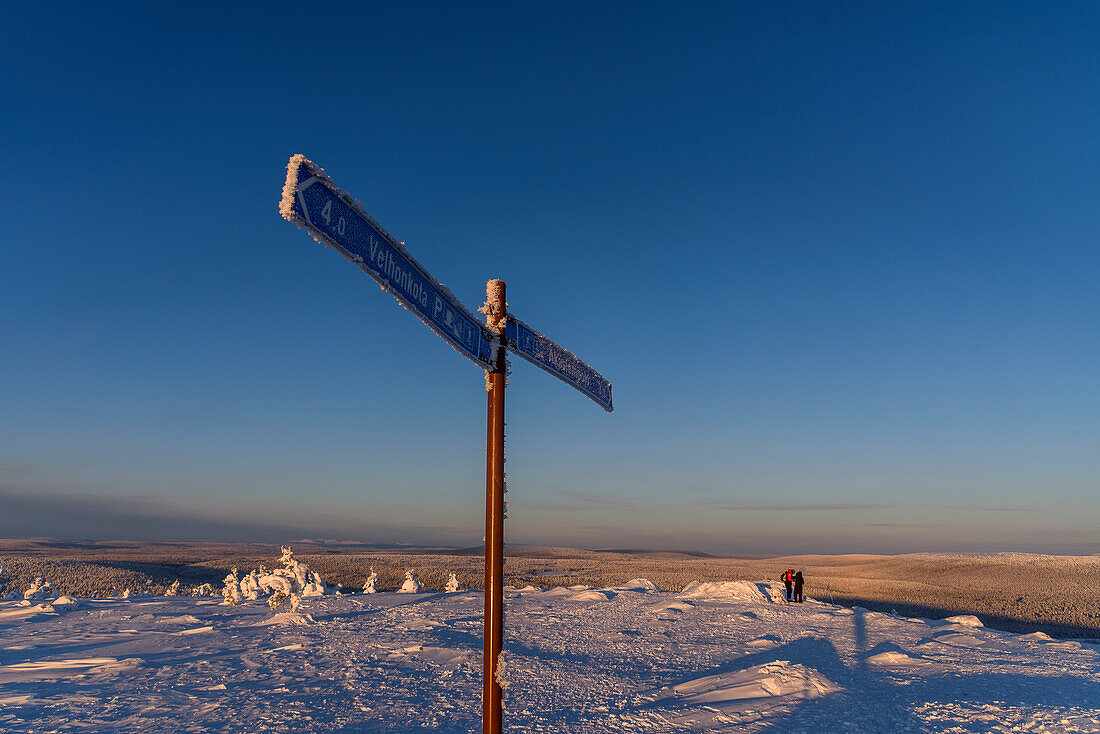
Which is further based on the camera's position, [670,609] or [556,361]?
[670,609]

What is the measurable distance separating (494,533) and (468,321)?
132 centimetres

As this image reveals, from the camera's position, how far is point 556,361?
4.54 m

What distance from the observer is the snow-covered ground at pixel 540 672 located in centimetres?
734

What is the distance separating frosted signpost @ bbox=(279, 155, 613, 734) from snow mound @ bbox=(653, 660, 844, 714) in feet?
18.3

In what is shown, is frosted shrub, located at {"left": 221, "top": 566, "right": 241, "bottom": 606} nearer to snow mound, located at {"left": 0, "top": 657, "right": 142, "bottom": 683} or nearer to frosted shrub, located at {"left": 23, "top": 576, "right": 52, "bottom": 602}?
frosted shrub, located at {"left": 23, "top": 576, "right": 52, "bottom": 602}

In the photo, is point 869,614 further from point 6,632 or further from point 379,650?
point 6,632

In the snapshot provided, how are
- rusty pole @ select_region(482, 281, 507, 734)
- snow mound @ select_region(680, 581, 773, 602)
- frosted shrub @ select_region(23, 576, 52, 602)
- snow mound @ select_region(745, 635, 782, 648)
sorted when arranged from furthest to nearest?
1. snow mound @ select_region(680, 581, 773, 602)
2. frosted shrub @ select_region(23, 576, 52, 602)
3. snow mound @ select_region(745, 635, 782, 648)
4. rusty pole @ select_region(482, 281, 507, 734)

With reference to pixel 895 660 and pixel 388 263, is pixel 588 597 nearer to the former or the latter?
pixel 895 660

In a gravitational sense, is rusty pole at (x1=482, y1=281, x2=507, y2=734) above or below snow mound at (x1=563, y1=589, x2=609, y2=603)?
above

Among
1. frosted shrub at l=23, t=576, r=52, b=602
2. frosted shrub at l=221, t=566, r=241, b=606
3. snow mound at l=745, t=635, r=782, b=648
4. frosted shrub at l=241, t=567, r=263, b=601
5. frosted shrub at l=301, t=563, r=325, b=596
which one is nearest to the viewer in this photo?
snow mound at l=745, t=635, r=782, b=648

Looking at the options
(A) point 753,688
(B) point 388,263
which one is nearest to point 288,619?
(A) point 753,688

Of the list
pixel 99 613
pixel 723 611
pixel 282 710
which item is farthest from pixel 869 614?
pixel 99 613

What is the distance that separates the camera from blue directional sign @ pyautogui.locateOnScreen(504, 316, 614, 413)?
409cm

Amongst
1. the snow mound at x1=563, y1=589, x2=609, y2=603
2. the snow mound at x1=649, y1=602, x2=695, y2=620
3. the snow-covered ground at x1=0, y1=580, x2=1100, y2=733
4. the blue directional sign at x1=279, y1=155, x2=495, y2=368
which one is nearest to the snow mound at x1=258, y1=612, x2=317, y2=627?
the snow-covered ground at x1=0, y1=580, x2=1100, y2=733
